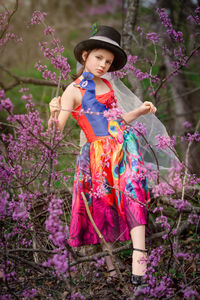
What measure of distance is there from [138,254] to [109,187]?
0.54 meters

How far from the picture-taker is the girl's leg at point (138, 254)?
81.3 inches

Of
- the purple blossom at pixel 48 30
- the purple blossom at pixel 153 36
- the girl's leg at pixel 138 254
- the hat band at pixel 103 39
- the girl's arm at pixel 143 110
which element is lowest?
the girl's leg at pixel 138 254

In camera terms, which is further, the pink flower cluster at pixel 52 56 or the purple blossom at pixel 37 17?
the purple blossom at pixel 37 17

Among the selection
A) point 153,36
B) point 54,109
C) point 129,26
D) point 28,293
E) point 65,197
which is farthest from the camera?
point 129,26

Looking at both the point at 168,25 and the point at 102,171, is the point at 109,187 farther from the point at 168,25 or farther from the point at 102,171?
the point at 168,25

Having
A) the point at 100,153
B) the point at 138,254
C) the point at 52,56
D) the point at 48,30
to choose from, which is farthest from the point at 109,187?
the point at 48,30

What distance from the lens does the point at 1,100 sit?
1444mm

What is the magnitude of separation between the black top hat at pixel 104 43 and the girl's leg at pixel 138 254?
1.38 meters

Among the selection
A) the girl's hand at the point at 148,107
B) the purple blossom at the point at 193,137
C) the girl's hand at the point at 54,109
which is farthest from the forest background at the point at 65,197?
the girl's hand at the point at 148,107

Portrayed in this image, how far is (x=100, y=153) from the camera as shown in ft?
7.82

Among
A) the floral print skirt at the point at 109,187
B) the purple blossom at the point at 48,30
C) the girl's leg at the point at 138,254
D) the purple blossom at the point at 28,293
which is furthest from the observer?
the purple blossom at the point at 48,30

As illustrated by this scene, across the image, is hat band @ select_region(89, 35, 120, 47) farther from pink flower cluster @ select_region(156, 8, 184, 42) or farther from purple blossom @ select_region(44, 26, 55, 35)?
pink flower cluster @ select_region(156, 8, 184, 42)

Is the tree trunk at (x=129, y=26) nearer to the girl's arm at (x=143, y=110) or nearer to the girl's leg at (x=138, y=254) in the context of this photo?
the girl's arm at (x=143, y=110)

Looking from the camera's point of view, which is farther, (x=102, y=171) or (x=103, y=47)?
(x=103, y=47)
